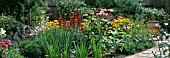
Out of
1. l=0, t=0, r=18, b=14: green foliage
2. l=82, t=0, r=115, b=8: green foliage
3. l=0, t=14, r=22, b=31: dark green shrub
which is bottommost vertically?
l=82, t=0, r=115, b=8: green foliage

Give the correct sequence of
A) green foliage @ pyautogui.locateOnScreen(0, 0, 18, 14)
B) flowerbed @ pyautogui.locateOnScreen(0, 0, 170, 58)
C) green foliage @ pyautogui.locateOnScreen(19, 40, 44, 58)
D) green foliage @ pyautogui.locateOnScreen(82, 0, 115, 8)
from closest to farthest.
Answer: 1. flowerbed @ pyautogui.locateOnScreen(0, 0, 170, 58)
2. green foliage @ pyautogui.locateOnScreen(19, 40, 44, 58)
3. green foliage @ pyautogui.locateOnScreen(0, 0, 18, 14)
4. green foliage @ pyautogui.locateOnScreen(82, 0, 115, 8)

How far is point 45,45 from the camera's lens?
A: 6086mm

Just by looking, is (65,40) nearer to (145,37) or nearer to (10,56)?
(10,56)

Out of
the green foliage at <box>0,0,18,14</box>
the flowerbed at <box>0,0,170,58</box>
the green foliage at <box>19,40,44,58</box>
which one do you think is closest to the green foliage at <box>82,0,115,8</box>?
the green foliage at <box>0,0,18,14</box>

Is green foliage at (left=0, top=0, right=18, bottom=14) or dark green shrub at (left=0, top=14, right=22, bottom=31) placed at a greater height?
green foliage at (left=0, top=0, right=18, bottom=14)

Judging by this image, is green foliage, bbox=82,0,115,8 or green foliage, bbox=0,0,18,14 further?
green foliage, bbox=82,0,115,8

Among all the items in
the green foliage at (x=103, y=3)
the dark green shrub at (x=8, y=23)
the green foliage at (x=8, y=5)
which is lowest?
the green foliage at (x=103, y=3)

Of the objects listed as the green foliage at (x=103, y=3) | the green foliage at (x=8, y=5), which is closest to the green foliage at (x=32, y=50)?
the green foliage at (x=8, y=5)

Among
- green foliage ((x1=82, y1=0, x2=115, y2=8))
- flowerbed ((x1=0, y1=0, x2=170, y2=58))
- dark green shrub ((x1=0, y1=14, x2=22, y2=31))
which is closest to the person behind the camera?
flowerbed ((x1=0, y1=0, x2=170, y2=58))

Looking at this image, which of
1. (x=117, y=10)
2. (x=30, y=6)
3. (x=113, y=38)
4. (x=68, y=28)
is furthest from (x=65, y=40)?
(x=117, y=10)

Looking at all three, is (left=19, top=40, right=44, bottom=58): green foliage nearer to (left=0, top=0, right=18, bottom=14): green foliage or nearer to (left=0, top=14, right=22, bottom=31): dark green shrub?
(left=0, top=14, right=22, bottom=31): dark green shrub

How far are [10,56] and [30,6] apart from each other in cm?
457

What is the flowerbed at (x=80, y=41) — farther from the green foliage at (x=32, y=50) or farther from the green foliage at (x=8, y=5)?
the green foliage at (x=8, y=5)

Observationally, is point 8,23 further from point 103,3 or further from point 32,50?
point 103,3
